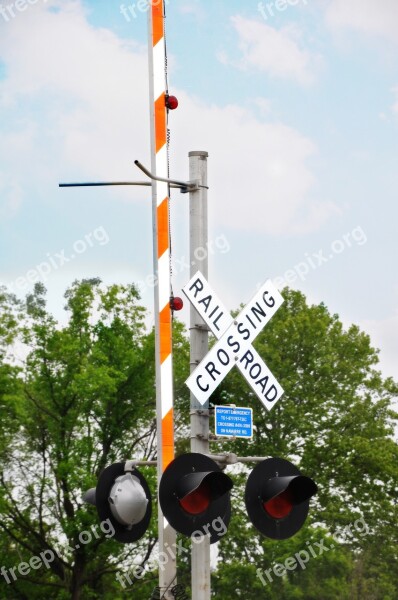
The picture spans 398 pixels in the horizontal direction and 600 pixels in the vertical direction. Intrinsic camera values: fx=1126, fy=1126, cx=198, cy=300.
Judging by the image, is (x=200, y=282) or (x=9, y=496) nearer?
(x=200, y=282)

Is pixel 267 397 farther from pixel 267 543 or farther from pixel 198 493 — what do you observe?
pixel 267 543

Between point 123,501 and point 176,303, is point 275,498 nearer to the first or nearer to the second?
point 123,501

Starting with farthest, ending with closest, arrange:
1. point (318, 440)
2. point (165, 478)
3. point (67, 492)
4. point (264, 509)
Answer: point (318, 440)
point (67, 492)
point (264, 509)
point (165, 478)

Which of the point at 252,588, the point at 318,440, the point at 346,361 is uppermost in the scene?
the point at 346,361

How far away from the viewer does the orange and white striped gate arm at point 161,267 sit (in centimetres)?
716

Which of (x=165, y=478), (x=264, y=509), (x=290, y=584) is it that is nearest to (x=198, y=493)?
(x=165, y=478)

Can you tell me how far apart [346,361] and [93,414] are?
9.32m

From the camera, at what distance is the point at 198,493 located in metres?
6.59

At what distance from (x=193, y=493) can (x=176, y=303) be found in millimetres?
1421

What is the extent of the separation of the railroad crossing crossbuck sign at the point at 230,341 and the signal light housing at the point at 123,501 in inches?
28.7

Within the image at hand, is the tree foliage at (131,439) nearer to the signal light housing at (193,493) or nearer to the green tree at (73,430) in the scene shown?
the green tree at (73,430)

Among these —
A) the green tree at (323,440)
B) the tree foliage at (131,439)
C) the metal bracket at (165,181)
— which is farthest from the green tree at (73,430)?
the metal bracket at (165,181)

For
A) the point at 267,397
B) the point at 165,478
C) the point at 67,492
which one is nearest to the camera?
Answer: the point at 165,478

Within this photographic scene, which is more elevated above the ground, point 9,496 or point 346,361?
point 346,361
